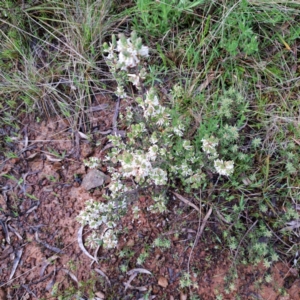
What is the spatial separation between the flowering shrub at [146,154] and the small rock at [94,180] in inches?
7.4

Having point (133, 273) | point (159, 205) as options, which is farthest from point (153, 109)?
point (133, 273)

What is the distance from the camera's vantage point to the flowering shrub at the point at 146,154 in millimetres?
1675

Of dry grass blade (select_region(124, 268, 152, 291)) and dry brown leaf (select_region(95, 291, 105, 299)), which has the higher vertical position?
dry grass blade (select_region(124, 268, 152, 291))

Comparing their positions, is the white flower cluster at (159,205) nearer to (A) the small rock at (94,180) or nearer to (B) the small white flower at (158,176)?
(B) the small white flower at (158,176)

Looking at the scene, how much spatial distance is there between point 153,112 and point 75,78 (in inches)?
47.3

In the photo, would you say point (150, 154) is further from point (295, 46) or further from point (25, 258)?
point (295, 46)

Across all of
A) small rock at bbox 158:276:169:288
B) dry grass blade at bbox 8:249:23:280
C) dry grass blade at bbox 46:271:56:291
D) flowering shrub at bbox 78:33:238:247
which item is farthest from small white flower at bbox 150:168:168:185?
dry grass blade at bbox 8:249:23:280

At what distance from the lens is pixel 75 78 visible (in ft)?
8.97

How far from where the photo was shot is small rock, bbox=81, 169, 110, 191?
2531 millimetres

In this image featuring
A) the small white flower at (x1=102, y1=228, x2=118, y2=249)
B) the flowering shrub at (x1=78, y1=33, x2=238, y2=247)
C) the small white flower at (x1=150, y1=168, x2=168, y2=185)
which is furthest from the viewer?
the small white flower at (x1=102, y1=228, x2=118, y2=249)

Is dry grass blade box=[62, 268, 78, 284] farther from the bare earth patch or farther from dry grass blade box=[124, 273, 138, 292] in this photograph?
dry grass blade box=[124, 273, 138, 292]

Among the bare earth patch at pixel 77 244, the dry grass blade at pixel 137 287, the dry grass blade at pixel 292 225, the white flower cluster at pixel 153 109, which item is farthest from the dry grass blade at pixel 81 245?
the dry grass blade at pixel 292 225

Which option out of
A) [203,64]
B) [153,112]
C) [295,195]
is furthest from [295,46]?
[153,112]

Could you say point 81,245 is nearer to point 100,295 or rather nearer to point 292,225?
point 100,295
